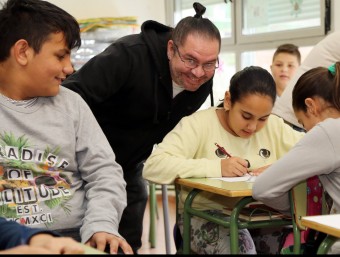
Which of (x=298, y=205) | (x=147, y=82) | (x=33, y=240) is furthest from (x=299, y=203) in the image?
(x=33, y=240)

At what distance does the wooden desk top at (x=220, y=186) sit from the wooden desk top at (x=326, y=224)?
0.55 metres

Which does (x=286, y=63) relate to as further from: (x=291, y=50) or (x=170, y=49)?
(x=170, y=49)

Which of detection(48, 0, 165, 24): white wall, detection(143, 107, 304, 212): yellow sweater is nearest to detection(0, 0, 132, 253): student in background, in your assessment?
detection(143, 107, 304, 212): yellow sweater

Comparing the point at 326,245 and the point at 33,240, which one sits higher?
the point at 33,240

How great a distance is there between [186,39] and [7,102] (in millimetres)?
928

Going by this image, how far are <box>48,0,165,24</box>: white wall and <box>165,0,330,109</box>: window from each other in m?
0.35

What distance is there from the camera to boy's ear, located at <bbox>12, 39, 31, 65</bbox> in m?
1.55

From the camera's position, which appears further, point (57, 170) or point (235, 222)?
point (235, 222)

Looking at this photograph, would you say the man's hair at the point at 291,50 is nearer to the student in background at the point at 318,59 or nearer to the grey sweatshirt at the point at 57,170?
the student in background at the point at 318,59

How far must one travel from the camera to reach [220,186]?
6.60ft

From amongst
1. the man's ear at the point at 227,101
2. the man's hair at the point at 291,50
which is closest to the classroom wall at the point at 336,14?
the man's hair at the point at 291,50

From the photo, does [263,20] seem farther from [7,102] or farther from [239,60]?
[7,102]

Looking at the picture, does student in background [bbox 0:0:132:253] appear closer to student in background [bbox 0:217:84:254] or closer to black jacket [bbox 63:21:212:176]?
student in background [bbox 0:217:84:254]

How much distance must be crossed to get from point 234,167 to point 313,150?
0.57 m
